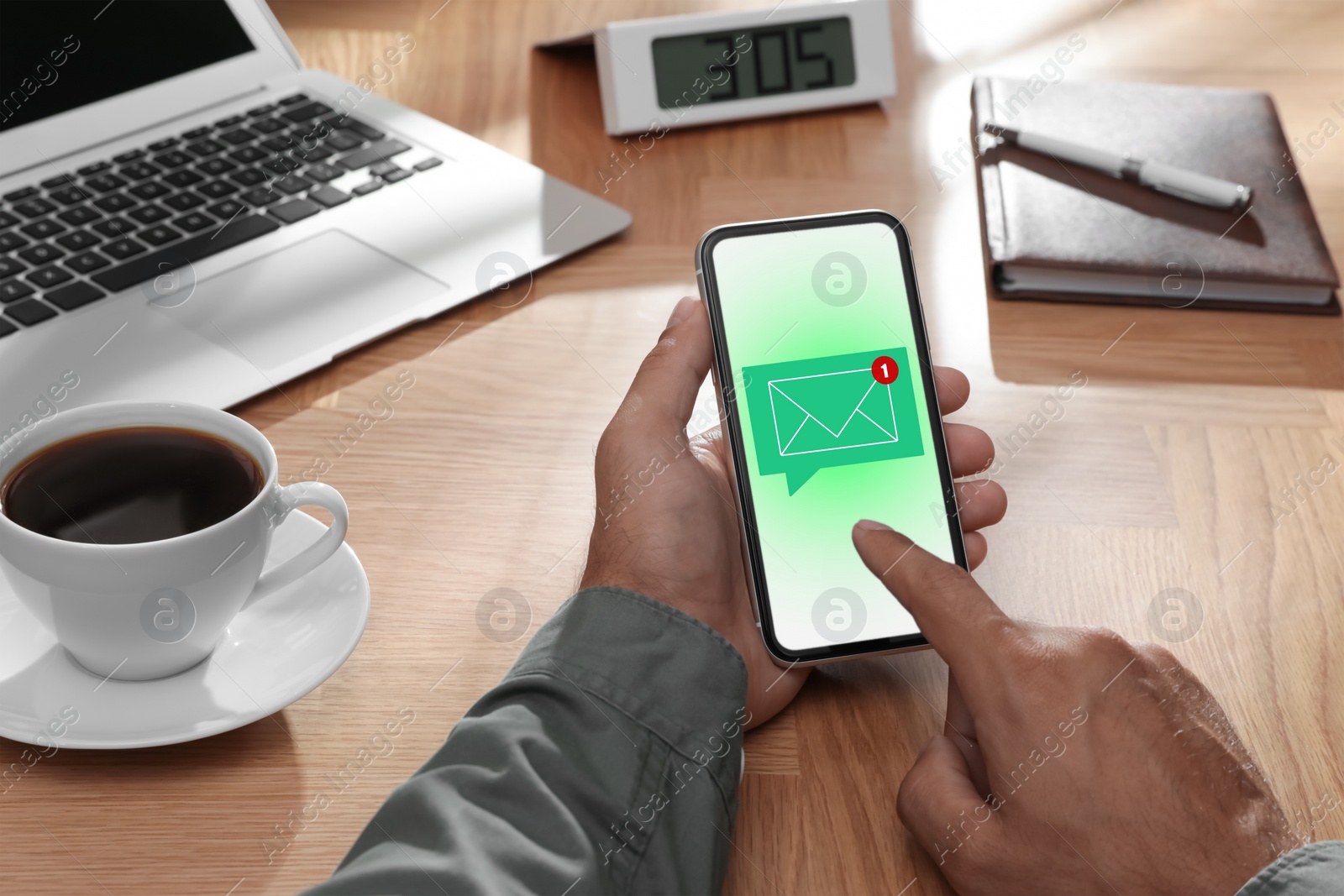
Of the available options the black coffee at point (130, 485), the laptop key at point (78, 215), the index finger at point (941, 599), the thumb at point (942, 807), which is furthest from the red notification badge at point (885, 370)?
the laptop key at point (78, 215)

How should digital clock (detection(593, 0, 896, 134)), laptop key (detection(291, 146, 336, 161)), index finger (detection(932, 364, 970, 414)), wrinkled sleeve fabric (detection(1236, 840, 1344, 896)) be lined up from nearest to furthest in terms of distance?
wrinkled sleeve fabric (detection(1236, 840, 1344, 896)) → index finger (detection(932, 364, 970, 414)) → laptop key (detection(291, 146, 336, 161)) → digital clock (detection(593, 0, 896, 134))

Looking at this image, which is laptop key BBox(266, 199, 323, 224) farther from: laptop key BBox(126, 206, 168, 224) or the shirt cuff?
the shirt cuff

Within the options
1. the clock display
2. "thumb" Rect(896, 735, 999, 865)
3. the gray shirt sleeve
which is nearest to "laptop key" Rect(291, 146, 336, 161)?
the clock display

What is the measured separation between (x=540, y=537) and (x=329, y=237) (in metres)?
0.33

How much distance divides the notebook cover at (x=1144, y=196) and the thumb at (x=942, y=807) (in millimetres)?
479

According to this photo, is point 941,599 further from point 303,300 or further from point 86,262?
point 86,262

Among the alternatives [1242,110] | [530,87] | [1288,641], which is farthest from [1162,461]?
[530,87]

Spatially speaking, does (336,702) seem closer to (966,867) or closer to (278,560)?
(278,560)

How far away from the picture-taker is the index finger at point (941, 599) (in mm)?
511

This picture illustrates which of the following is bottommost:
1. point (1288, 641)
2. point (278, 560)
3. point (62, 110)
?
point (1288, 641)

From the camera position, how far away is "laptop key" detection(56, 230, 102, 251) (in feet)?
2.57

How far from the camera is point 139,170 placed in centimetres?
86

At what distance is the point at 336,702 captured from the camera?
0.55m

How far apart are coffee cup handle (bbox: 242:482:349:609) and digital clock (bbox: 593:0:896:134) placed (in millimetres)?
618
